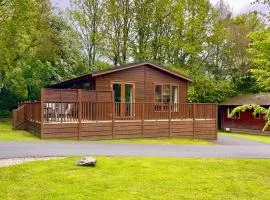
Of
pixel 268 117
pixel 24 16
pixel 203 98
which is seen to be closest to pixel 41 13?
pixel 24 16

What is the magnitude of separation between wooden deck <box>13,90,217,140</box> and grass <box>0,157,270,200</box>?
6.64 m

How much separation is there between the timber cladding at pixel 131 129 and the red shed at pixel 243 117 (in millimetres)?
15979

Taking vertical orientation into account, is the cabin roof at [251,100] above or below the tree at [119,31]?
below

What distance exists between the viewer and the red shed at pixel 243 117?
37.8 m

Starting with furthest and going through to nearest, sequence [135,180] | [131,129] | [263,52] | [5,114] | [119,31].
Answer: [119,31] < [5,114] < [131,129] < [263,52] < [135,180]

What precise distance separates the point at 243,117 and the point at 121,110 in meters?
23.2

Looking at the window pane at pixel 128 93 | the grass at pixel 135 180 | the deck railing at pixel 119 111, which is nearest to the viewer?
the grass at pixel 135 180

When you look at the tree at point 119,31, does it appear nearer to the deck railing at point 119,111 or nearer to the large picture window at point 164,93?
the large picture window at point 164,93

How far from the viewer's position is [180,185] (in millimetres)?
9016

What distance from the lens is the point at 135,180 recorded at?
9.23 m

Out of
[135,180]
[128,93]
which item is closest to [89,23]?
[128,93]

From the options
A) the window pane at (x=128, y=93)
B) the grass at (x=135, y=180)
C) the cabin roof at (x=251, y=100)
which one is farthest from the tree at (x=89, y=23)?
the grass at (x=135, y=180)

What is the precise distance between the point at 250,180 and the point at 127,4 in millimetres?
33964

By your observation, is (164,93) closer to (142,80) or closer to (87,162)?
(142,80)
